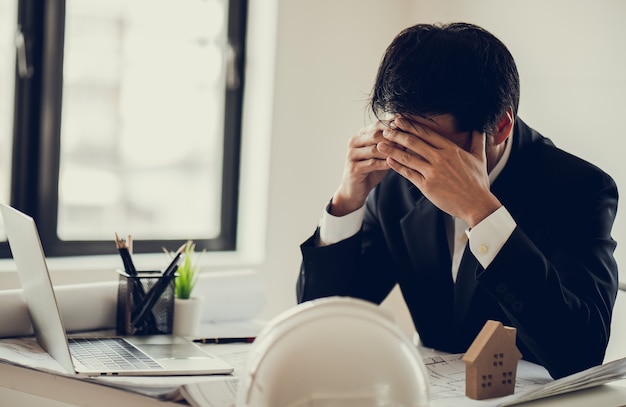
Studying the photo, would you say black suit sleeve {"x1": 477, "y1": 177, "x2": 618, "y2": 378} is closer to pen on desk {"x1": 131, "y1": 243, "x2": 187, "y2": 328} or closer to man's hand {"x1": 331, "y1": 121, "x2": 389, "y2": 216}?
man's hand {"x1": 331, "y1": 121, "x2": 389, "y2": 216}

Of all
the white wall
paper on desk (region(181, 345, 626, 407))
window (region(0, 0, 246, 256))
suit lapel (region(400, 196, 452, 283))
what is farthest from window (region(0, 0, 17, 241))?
paper on desk (region(181, 345, 626, 407))

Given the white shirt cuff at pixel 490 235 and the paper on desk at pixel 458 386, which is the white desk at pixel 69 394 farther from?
the white shirt cuff at pixel 490 235

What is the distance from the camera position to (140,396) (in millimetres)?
954

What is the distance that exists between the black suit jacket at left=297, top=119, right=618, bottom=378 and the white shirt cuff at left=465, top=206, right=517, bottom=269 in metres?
0.02

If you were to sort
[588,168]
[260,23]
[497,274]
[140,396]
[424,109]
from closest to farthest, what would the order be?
1. [140,396]
2. [497,274]
3. [424,109]
4. [588,168]
5. [260,23]

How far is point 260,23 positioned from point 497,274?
1825 millimetres

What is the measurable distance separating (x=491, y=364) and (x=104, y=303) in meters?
0.67

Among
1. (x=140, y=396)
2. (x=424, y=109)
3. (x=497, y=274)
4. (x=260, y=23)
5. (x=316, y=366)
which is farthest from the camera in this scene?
(x=260, y=23)

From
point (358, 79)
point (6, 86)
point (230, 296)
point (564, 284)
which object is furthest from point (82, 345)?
point (358, 79)

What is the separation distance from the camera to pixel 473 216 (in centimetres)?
129

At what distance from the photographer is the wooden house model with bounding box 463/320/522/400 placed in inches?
40.5

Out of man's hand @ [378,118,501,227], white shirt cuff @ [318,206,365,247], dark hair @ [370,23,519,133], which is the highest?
dark hair @ [370,23,519,133]

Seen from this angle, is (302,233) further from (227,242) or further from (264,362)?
(264,362)

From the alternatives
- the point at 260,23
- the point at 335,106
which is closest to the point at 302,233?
the point at 335,106
